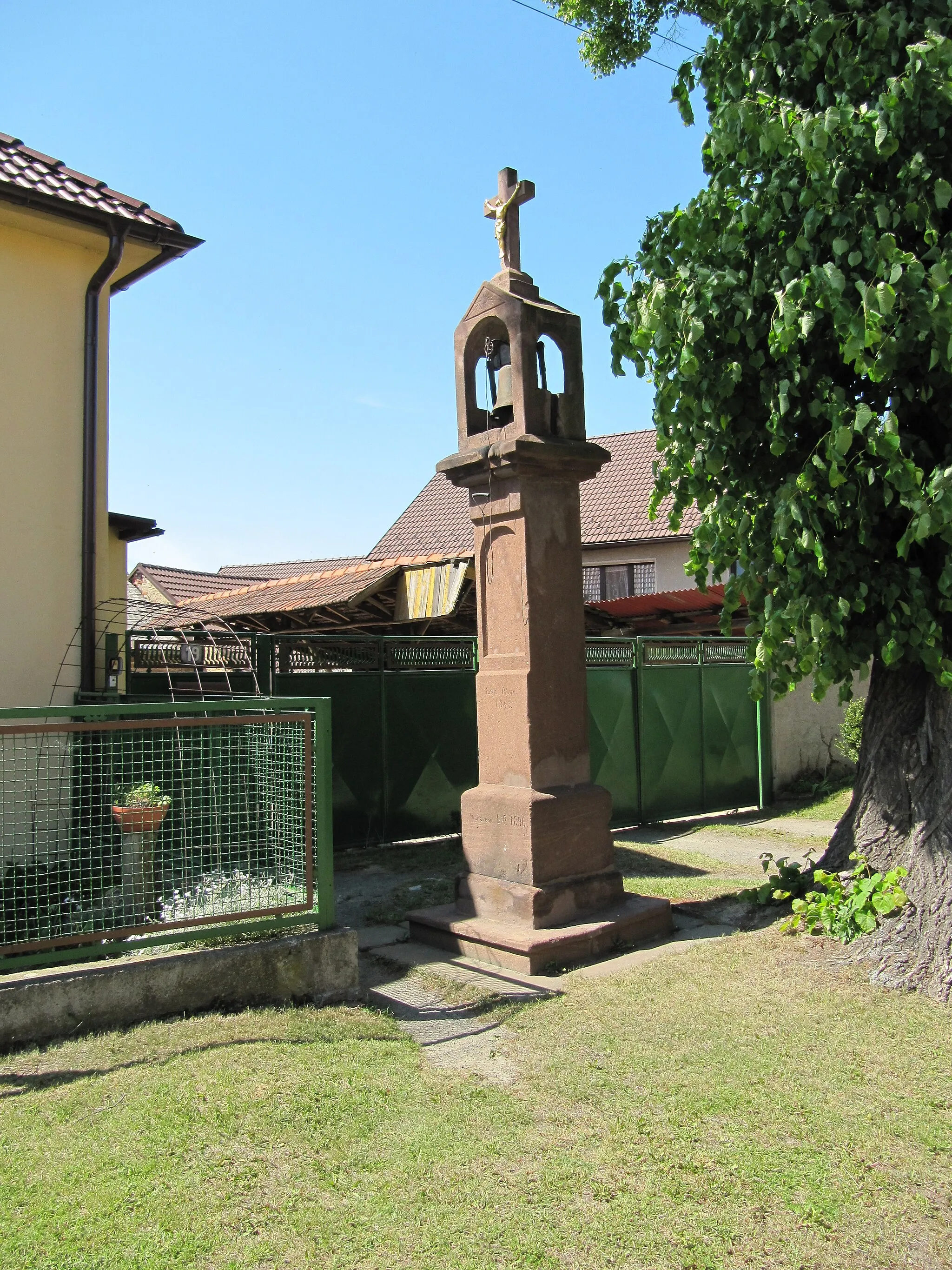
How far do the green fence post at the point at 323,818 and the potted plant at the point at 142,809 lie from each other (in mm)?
785

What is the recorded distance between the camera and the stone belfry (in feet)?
19.5

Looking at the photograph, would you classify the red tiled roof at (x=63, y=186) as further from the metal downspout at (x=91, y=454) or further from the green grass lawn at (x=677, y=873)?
the green grass lawn at (x=677, y=873)

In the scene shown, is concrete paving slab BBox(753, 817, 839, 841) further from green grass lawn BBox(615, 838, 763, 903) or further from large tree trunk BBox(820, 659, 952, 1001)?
large tree trunk BBox(820, 659, 952, 1001)

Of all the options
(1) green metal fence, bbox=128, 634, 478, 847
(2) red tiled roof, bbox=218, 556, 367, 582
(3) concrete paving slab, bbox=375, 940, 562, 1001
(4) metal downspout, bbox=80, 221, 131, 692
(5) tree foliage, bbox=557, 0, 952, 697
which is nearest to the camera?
(5) tree foliage, bbox=557, 0, 952, 697

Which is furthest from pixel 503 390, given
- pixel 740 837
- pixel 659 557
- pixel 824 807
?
pixel 659 557

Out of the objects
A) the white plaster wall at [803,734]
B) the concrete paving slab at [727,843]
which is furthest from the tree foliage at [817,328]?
the white plaster wall at [803,734]

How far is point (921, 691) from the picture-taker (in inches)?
210

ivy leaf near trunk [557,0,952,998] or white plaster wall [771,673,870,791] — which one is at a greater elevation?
ivy leaf near trunk [557,0,952,998]

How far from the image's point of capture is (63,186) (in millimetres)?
7316

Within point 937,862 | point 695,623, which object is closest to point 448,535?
point 695,623

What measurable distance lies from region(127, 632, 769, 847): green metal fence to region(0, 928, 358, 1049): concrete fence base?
3.66 meters

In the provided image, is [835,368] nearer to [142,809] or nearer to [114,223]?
[142,809]

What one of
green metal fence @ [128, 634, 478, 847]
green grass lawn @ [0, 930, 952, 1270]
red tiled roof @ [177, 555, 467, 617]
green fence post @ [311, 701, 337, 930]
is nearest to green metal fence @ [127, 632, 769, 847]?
green metal fence @ [128, 634, 478, 847]

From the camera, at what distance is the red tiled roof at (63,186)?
700 centimetres
